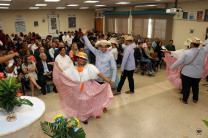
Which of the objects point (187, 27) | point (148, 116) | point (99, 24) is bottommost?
point (148, 116)

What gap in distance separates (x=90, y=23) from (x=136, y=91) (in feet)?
39.9

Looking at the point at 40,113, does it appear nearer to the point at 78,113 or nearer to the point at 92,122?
the point at 78,113

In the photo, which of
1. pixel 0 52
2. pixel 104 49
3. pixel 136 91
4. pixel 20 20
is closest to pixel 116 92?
pixel 136 91

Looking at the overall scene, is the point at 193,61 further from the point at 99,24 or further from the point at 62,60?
the point at 99,24

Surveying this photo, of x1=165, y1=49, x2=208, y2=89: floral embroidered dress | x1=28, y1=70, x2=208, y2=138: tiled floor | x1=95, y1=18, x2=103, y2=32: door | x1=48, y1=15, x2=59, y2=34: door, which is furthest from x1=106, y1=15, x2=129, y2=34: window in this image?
x1=28, y1=70, x2=208, y2=138: tiled floor

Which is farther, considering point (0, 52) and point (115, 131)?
point (0, 52)

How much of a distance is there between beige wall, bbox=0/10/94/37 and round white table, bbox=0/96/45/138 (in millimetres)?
12432

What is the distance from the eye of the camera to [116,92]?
4.57m

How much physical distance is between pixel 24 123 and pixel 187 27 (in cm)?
775

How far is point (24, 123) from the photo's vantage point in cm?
198

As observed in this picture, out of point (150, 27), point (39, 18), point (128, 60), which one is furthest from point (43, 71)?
point (39, 18)

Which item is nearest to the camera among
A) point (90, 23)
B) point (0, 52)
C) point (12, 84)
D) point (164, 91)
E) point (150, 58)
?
point (12, 84)

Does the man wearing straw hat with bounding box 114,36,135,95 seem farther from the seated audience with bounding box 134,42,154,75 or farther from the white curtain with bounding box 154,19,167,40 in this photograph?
the white curtain with bounding box 154,19,167,40

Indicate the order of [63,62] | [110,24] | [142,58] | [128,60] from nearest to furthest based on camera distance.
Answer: [128,60], [63,62], [142,58], [110,24]
